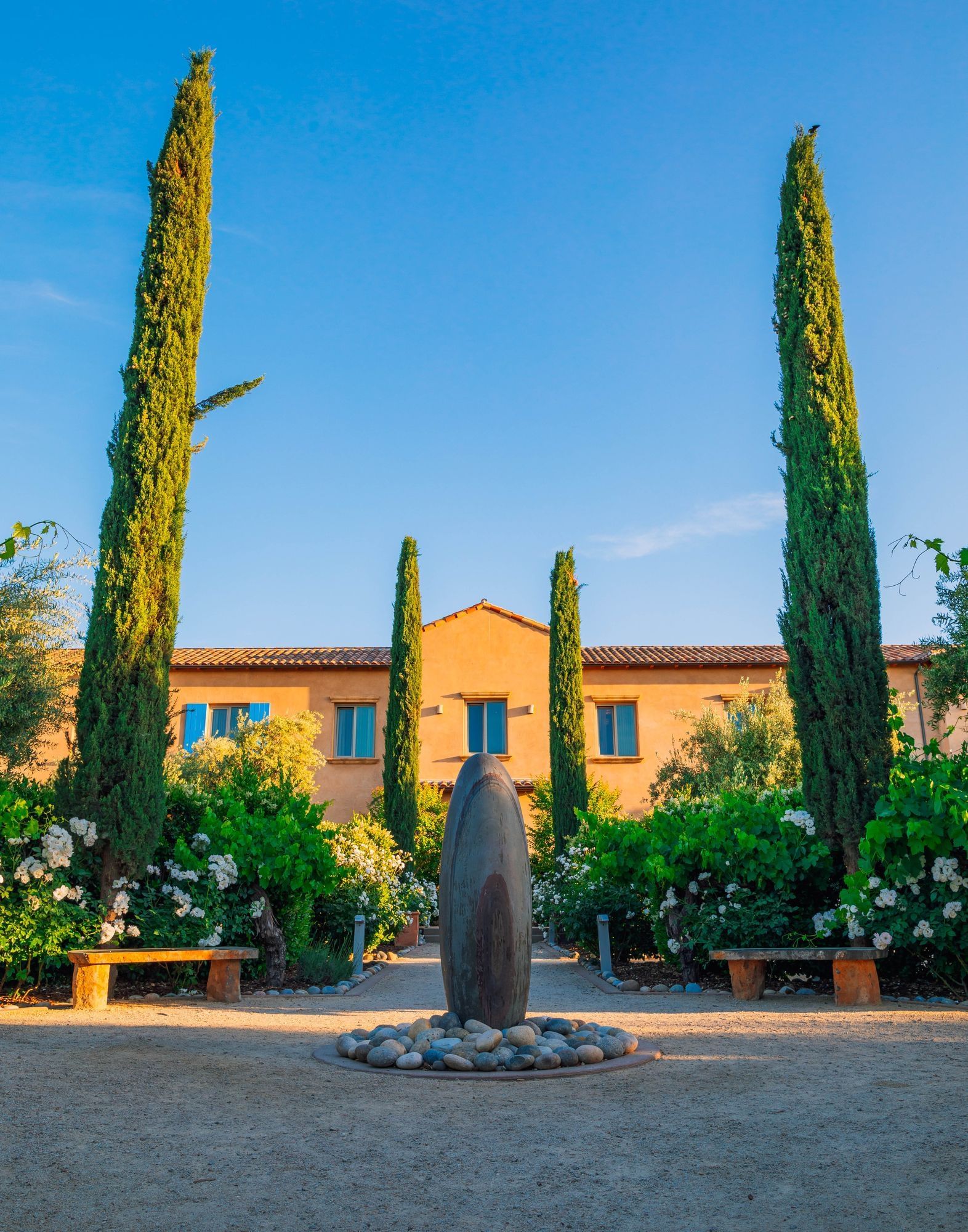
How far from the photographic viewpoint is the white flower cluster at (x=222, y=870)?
8266 mm

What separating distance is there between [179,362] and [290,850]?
16.9 ft

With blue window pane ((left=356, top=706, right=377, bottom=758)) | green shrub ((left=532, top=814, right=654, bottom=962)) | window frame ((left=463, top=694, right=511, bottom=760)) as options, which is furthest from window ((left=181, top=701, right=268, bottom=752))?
green shrub ((left=532, top=814, right=654, bottom=962))

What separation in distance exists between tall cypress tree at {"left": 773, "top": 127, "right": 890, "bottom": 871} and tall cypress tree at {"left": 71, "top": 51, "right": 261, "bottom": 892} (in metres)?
5.86

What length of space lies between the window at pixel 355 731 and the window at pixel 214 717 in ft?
6.54

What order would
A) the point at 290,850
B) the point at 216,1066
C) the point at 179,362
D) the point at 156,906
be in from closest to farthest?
1. the point at 216,1066
2. the point at 156,906
3. the point at 290,850
4. the point at 179,362

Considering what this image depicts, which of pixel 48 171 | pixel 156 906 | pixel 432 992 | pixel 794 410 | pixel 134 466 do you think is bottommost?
pixel 432 992

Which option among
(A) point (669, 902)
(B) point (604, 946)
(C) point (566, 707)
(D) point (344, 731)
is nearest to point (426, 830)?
(C) point (566, 707)

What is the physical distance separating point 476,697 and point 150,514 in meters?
16.1

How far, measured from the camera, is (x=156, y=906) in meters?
8.23

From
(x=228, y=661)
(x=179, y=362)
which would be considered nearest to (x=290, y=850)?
(x=179, y=362)

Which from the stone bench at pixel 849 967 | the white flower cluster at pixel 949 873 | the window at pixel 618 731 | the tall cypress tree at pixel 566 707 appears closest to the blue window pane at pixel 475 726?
the window at pixel 618 731

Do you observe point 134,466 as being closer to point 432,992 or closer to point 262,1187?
point 432,992

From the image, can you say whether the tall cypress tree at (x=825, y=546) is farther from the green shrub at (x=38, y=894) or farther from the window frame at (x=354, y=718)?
the window frame at (x=354, y=718)

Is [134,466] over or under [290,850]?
over
